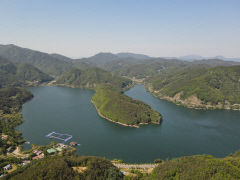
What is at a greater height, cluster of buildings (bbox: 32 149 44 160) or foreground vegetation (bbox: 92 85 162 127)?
foreground vegetation (bbox: 92 85 162 127)

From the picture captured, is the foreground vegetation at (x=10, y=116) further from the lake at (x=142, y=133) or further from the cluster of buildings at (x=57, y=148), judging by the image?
the cluster of buildings at (x=57, y=148)

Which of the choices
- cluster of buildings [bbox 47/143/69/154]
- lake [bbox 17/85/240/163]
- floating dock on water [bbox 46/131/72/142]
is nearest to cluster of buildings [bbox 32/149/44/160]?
cluster of buildings [bbox 47/143/69/154]

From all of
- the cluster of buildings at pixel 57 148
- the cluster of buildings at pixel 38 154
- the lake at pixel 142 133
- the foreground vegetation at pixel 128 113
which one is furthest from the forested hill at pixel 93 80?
the cluster of buildings at pixel 38 154

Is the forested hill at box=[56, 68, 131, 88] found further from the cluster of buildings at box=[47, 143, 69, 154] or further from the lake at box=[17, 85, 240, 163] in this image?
the cluster of buildings at box=[47, 143, 69, 154]

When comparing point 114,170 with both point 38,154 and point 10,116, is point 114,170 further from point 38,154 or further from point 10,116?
point 10,116

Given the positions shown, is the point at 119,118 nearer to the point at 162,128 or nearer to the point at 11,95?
the point at 162,128

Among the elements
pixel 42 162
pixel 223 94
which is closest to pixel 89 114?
pixel 42 162

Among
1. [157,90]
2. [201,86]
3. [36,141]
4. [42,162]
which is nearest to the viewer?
[42,162]

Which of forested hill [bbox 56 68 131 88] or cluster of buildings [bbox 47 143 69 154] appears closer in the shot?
cluster of buildings [bbox 47 143 69 154]

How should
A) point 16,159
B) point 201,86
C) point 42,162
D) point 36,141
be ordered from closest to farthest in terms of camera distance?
point 42,162
point 16,159
point 36,141
point 201,86
